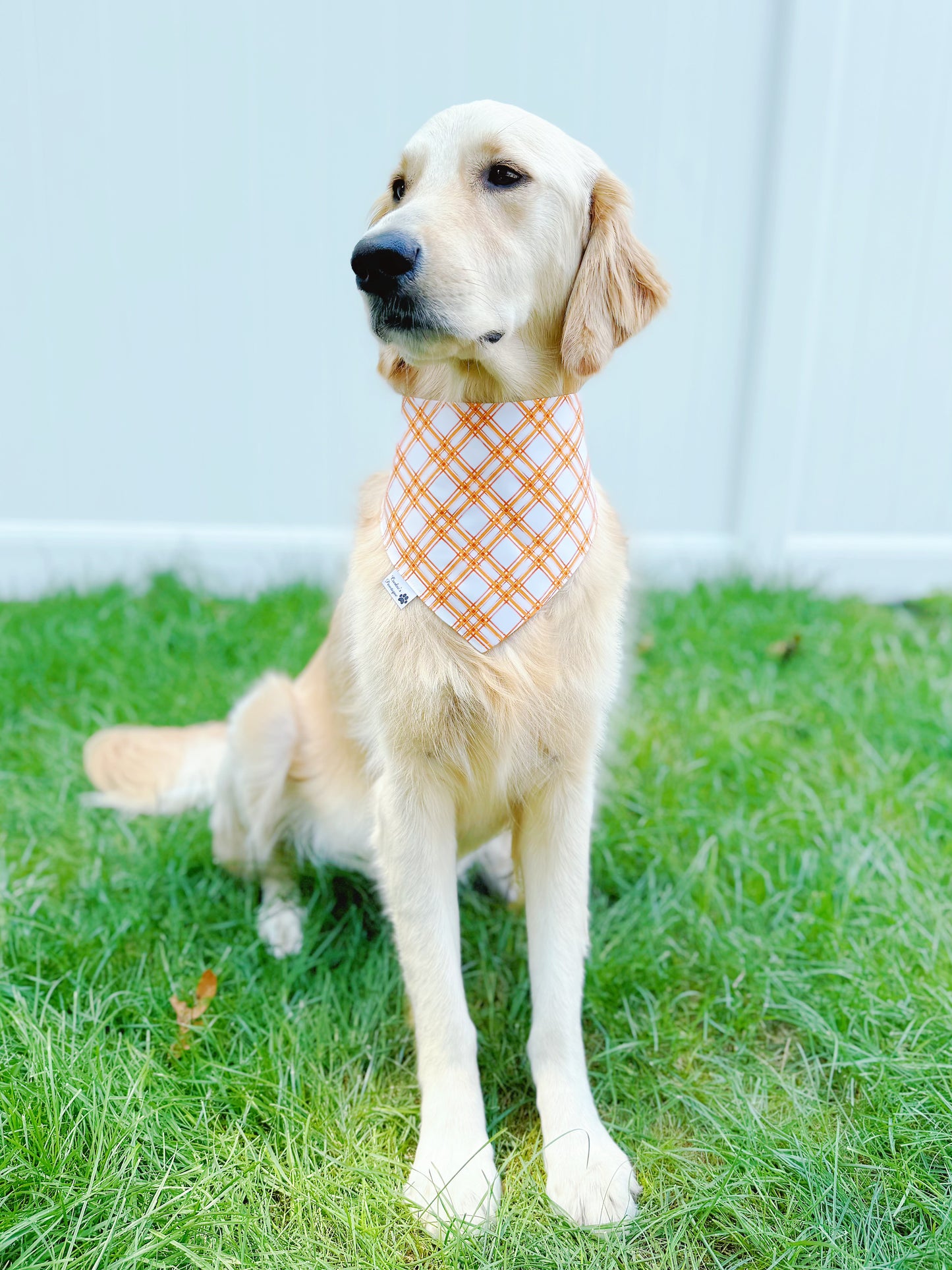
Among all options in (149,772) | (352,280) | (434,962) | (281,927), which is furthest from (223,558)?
(434,962)

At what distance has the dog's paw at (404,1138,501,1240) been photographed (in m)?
1.48

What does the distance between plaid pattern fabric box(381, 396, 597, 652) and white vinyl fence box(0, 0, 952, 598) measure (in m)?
2.10

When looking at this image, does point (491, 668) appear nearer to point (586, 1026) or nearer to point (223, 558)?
point (586, 1026)

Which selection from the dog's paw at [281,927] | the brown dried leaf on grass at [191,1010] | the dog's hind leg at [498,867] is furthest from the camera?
the dog's hind leg at [498,867]

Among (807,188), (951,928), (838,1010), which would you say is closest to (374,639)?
(838,1010)

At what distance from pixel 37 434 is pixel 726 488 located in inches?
119

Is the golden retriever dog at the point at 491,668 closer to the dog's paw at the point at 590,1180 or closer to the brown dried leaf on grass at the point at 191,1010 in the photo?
the dog's paw at the point at 590,1180

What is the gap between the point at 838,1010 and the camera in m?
1.87

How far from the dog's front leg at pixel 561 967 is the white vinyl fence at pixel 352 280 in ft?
6.97

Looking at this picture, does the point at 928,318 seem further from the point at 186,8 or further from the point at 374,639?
the point at 374,639

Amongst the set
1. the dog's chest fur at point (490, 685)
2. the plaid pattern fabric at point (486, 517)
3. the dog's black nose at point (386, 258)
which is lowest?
the dog's chest fur at point (490, 685)

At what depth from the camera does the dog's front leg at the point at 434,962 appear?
1.60 meters

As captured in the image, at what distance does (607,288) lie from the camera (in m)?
1.58

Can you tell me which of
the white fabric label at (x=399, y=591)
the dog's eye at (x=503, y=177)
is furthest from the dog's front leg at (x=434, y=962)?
the dog's eye at (x=503, y=177)
